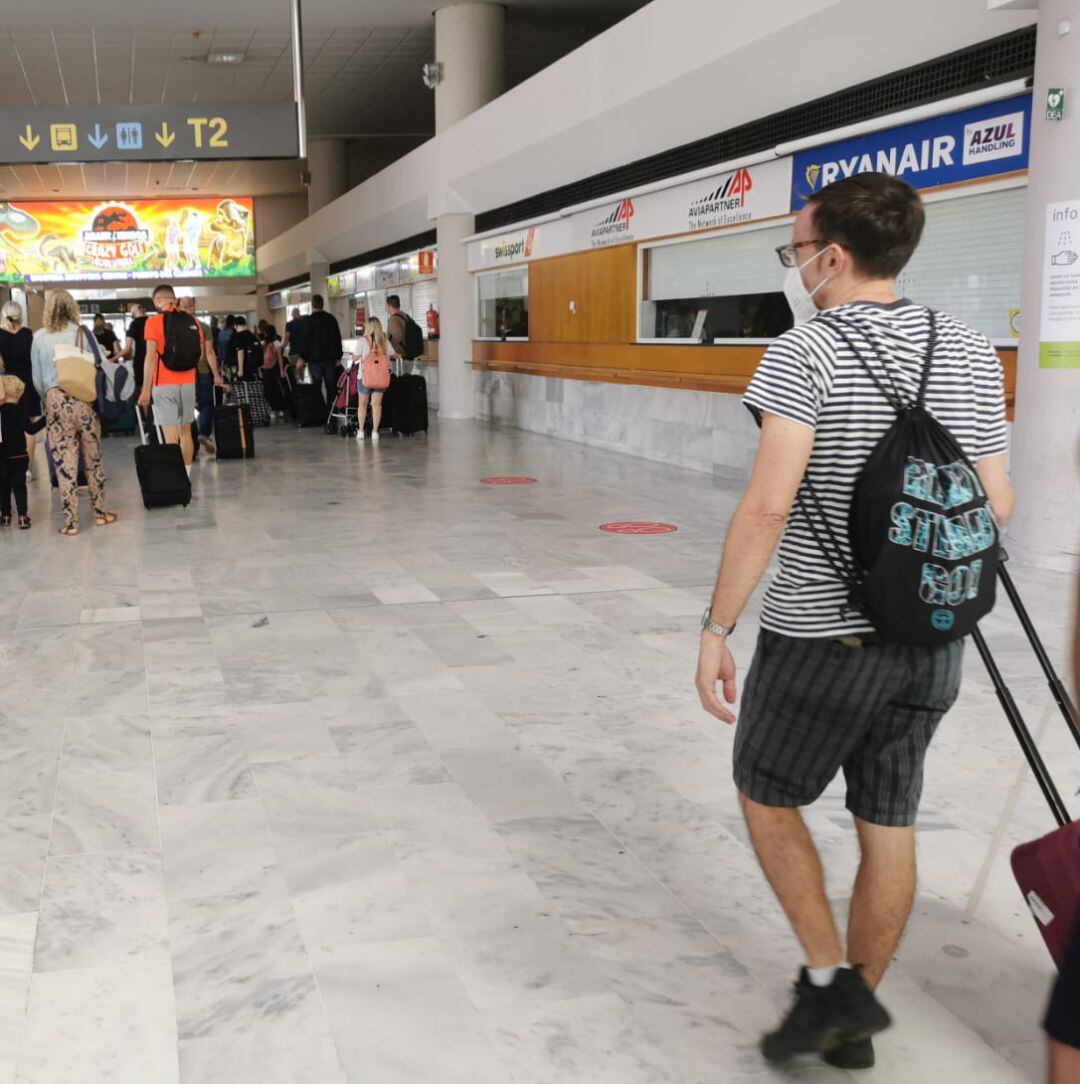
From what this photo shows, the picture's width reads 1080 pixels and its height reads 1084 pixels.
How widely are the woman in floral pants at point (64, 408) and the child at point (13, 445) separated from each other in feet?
0.71

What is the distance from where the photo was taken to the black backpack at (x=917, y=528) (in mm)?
1984

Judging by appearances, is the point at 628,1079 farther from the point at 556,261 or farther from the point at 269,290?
the point at 269,290

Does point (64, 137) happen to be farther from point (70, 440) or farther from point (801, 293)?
point (801, 293)

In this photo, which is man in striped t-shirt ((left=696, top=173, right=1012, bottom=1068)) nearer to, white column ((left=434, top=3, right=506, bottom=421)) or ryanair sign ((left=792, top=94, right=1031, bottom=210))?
ryanair sign ((left=792, top=94, right=1031, bottom=210))

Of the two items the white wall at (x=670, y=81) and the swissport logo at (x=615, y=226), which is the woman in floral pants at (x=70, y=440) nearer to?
the white wall at (x=670, y=81)

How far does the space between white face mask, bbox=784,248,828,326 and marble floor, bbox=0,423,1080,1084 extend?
3.75 feet

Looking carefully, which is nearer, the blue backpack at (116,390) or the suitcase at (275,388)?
the blue backpack at (116,390)

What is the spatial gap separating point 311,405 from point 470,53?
5336 mm

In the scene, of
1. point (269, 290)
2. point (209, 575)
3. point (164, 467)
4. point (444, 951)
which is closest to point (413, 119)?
point (269, 290)

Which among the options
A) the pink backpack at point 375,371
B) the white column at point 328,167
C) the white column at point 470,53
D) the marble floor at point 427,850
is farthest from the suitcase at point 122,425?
the white column at point 328,167

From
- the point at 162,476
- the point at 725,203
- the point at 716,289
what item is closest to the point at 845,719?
the point at 162,476

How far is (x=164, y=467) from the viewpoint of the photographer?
9.52 meters

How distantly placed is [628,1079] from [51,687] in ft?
10.9

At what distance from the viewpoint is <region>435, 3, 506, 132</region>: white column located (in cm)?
1661
